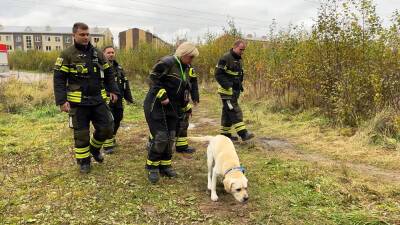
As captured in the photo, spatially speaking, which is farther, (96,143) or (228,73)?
(228,73)

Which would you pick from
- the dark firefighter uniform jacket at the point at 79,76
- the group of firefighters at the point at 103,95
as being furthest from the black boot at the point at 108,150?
the dark firefighter uniform jacket at the point at 79,76

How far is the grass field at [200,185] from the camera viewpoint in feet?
13.8

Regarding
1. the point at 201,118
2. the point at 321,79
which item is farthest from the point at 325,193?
the point at 201,118

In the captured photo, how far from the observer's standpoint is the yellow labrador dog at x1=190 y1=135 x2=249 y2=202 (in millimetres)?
4359

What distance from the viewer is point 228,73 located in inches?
299

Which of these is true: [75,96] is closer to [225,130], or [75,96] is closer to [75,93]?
[75,93]

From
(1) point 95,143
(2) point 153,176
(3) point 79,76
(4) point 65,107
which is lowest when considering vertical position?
(2) point 153,176

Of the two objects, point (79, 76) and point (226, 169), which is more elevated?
point (79, 76)

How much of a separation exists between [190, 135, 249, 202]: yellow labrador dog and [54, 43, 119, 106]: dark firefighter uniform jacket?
1.78m

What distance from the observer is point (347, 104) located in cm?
852

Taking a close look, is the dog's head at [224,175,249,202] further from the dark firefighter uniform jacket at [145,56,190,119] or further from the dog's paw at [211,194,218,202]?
the dark firefighter uniform jacket at [145,56,190,119]

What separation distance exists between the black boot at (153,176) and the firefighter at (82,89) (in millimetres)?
938

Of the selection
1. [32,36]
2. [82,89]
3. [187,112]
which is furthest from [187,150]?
[32,36]

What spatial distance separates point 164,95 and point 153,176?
1089mm
